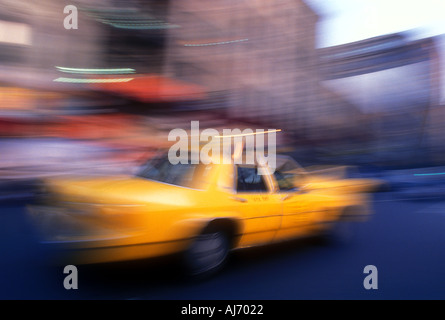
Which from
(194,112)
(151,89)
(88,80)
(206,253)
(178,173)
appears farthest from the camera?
(194,112)

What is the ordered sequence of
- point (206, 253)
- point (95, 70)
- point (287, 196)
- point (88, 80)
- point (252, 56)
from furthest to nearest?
point (252, 56)
point (95, 70)
point (88, 80)
point (287, 196)
point (206, 253)

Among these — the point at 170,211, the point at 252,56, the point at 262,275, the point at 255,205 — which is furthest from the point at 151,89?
the point at 252,56

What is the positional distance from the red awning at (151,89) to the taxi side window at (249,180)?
9658mm

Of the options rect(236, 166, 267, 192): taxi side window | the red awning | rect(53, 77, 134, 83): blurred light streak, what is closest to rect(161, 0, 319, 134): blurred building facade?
the red awning

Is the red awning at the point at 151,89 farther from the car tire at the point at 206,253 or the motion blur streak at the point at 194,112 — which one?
the car tire at the point at 206,253

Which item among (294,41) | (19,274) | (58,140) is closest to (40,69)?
(58,140)

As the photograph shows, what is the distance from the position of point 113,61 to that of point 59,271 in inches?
495

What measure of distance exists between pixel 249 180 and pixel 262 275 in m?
0.94

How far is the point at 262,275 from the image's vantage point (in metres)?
3.89

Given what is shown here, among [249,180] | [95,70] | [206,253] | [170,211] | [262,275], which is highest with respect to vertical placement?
[95,70]

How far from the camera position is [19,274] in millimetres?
3564

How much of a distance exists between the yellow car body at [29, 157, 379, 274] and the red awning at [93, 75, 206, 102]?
9.58m

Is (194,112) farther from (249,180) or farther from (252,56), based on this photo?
(252,56)
